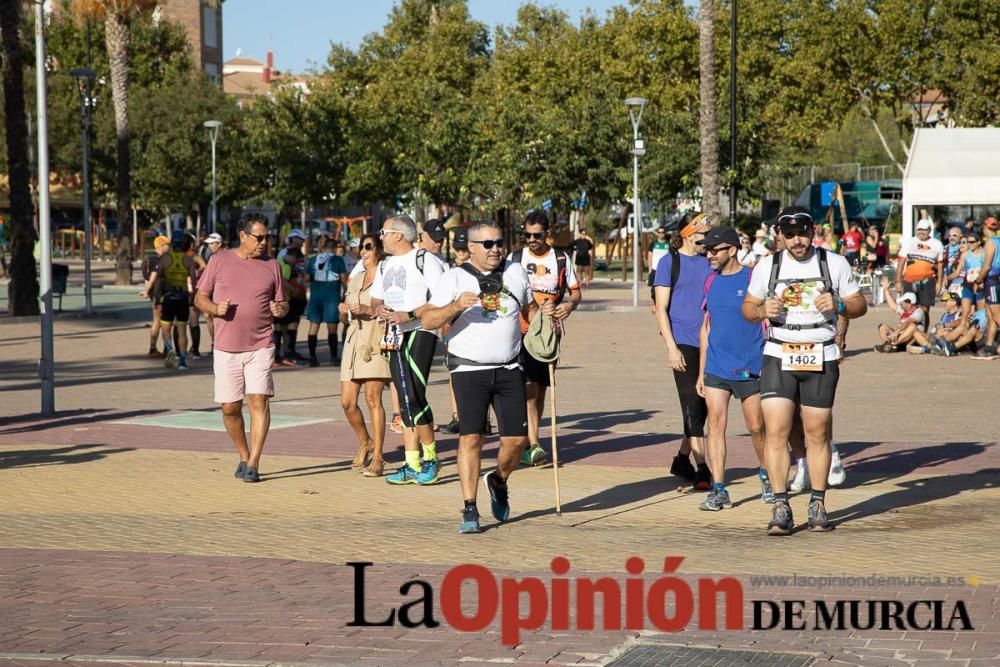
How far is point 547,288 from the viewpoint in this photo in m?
11.0

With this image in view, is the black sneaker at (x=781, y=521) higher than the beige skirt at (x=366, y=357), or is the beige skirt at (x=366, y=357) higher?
the beige skirt at (x=366, y=357)

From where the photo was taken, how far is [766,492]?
9.05m

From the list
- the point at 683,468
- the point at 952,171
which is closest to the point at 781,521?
the point at 683,468

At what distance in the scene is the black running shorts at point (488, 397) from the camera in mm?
8445

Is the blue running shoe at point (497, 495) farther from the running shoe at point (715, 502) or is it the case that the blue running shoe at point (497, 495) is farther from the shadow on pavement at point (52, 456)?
the shadow on pavement at point (52, 456)

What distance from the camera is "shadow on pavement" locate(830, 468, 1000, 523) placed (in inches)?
362

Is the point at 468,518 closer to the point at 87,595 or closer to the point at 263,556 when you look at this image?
the point at 263,556

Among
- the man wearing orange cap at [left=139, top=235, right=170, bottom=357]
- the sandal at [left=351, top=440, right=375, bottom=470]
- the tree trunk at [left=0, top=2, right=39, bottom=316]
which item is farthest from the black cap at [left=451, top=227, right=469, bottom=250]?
the tree trunk at [left=0, top=2, right=39, bottom=316]

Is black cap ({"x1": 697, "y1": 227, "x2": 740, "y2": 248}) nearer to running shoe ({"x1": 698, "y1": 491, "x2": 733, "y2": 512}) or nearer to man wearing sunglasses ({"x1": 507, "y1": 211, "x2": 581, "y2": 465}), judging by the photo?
running shoe ({"x1": 698, "y1": 491, "x2": 733, "y2": 512})

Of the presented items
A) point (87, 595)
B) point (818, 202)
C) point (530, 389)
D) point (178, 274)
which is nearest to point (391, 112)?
point (818, 202)

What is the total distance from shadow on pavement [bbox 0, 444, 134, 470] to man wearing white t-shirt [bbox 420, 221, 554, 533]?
415cm

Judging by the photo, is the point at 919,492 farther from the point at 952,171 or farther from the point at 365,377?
the point at 952,171

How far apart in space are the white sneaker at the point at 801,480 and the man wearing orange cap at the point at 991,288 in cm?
1061

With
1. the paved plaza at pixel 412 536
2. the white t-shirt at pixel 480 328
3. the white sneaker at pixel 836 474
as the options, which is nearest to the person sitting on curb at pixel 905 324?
the paved plaza at pixel 412 536
